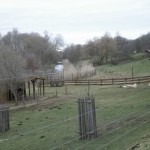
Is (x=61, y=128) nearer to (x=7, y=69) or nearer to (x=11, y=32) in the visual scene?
(x=7, y=69)

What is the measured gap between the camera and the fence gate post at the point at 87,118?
14.9 metres

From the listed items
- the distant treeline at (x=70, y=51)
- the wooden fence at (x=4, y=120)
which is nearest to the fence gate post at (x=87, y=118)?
A: the wooden fence at (x=4, y=120)

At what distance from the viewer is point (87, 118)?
588 inches

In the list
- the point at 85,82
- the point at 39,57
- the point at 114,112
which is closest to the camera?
the point at 114,112

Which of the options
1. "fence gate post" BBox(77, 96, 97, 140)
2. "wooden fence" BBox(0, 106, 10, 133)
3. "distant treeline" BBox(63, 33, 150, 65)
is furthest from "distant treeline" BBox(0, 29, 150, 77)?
"fence gate post" BBox(77, 96, 97, 140)

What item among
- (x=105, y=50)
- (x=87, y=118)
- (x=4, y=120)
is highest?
(x=105, y=50)

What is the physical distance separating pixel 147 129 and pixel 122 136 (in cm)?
100

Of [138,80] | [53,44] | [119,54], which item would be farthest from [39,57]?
[138,80]

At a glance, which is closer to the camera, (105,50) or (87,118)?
(87,118)

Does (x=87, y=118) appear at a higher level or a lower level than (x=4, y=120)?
higher

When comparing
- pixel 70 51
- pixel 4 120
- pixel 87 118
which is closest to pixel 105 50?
pixel 70 51

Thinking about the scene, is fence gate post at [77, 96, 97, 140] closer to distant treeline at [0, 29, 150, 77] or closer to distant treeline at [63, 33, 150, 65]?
distant treeline at [0, 29, 150, 77]

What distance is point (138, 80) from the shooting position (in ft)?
150

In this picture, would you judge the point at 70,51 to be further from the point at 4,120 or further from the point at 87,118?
the point at 87,118
